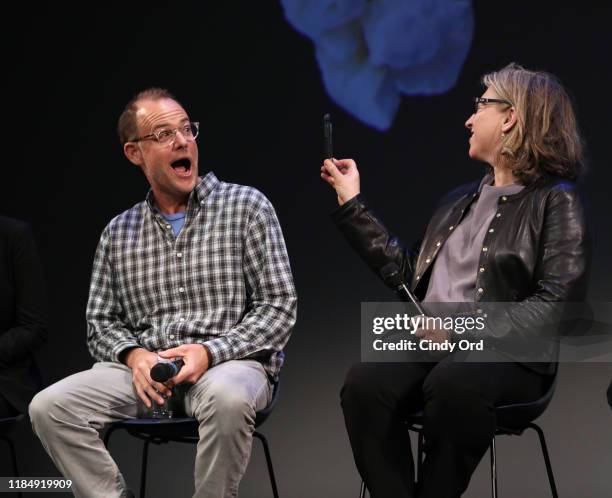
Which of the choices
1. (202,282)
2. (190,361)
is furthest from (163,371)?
(202,282)

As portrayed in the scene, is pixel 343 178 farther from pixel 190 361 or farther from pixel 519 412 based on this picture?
pixel 519 412

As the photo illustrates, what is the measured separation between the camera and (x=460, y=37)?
399 cm

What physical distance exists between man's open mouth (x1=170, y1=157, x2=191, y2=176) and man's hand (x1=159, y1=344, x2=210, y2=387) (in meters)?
0.62

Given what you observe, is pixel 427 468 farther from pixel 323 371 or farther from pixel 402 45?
pixel 402 45

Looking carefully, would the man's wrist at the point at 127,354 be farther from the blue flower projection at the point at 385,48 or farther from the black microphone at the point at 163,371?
the blue flower projection at the point at 385,48

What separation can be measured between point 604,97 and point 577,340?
976mm

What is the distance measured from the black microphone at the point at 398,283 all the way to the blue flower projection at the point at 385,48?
1.33 m

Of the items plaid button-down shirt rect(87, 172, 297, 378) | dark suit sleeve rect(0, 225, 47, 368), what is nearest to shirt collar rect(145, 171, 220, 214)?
plaid button-down shirt rect(87, 172, 297, 378)

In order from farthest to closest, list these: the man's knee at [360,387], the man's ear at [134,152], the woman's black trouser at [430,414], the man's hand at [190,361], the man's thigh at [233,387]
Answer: the man's ear at [134,152], the man's hand at [190,361], the man's thigh at [233,387], the man's knee at [360,387], the woman's black trouser at [430,414]

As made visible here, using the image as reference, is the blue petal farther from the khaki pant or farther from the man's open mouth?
the khaki pant

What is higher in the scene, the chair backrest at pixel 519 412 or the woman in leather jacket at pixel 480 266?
the woman in leather jacket at pixel 480 266

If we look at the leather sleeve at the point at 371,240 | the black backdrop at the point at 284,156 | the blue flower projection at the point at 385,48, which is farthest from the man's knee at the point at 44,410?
Answer: the blue flower projection at the point at 385,48

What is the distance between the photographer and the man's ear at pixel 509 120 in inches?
118

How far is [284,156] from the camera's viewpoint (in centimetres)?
423
